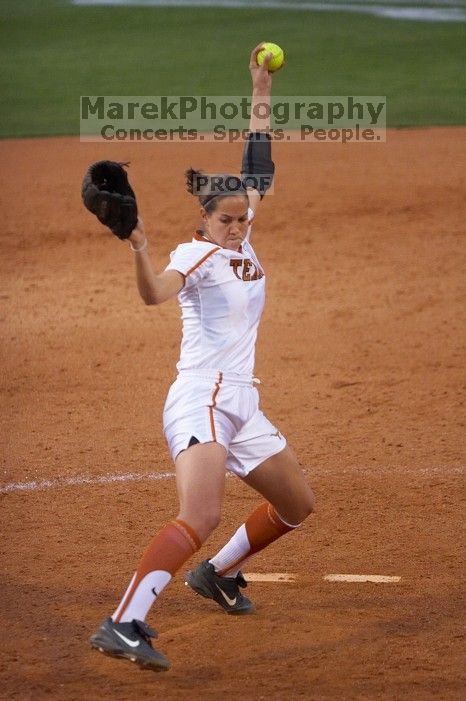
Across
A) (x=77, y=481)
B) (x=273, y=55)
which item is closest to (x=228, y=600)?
(x=77, y=481)

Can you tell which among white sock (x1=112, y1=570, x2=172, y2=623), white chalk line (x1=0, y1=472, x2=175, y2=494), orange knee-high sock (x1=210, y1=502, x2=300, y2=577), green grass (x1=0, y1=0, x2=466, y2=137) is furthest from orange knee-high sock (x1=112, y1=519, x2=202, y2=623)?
green grass (x1=0, y1=0, x2=466, y2=137)

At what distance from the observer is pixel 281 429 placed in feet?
25.5

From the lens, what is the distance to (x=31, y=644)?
510cm

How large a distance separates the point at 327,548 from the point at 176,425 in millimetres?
1643

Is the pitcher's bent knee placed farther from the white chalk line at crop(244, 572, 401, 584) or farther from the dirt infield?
the white chalk line at crop(244, 572, 401, 584)

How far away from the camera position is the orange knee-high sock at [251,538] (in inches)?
210

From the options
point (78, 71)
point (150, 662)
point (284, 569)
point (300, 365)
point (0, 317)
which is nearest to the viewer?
point (150, 662)

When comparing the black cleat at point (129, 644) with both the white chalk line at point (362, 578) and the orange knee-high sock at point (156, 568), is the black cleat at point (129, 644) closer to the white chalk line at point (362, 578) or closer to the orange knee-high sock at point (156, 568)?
the orange knee-high sock at point (156, 568)

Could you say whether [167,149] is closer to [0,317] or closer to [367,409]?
[0,317]

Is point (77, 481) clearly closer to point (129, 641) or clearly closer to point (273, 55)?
point (129, 641)

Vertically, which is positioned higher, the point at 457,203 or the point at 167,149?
the point at 167,149

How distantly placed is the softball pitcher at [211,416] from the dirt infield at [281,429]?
452mm

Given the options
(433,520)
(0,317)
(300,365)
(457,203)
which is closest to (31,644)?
(433,520)

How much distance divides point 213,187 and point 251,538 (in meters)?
1.68
